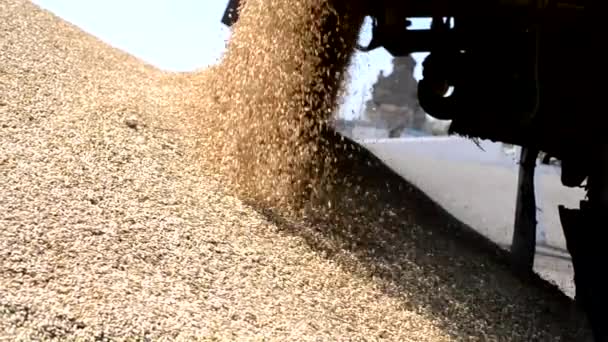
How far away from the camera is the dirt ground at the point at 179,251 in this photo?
3.04 metres

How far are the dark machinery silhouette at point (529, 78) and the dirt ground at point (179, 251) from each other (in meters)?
0.45

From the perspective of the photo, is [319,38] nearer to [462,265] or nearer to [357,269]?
[357,269]

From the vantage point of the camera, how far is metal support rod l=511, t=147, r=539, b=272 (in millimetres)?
5562

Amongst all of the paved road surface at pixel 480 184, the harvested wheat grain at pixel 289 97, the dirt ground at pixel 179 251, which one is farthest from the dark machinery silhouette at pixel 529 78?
the paved road surface at pixel 480 184

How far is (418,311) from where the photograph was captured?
3883mm

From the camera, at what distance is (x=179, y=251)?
11.6 ft

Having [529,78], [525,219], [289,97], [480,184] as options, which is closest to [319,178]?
[289,97]

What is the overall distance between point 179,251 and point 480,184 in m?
4.60

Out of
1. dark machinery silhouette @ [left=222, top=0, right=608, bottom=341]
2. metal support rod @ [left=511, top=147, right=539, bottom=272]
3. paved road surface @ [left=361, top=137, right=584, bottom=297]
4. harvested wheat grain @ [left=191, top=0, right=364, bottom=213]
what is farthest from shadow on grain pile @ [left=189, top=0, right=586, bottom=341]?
paved road surface @ [left=361, top=137, right=584, bottom=297]

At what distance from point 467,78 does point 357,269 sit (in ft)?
3.99

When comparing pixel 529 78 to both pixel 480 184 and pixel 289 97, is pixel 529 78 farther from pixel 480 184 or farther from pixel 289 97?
pixel 480 184

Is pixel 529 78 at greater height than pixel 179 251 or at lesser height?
greater

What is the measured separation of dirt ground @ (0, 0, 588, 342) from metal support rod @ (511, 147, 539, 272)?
204mm

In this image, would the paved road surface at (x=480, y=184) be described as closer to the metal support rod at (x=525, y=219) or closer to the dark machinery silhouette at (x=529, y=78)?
the metal support rod at (x=525, y=219)
